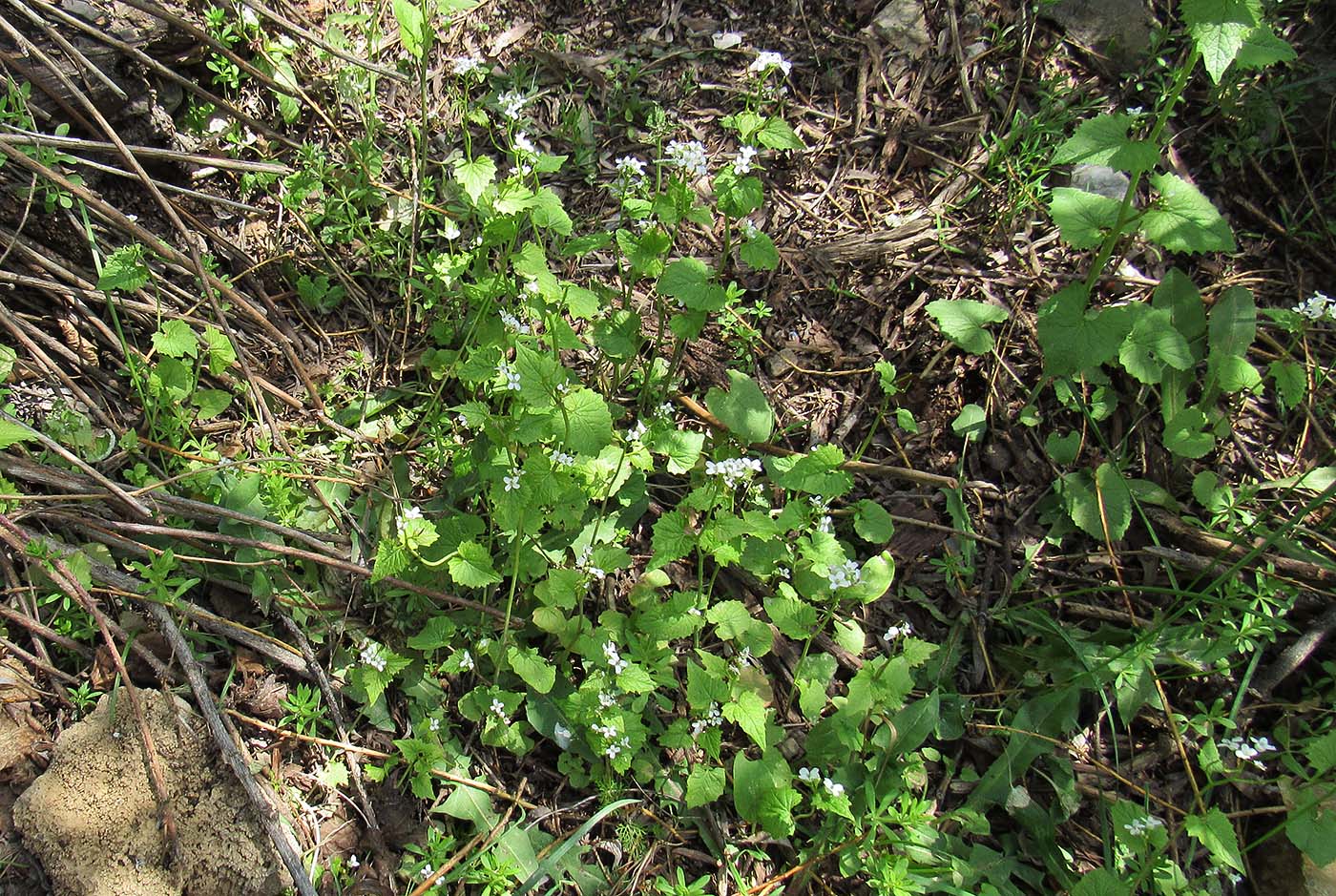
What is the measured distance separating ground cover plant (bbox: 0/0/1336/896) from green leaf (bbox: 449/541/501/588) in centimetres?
2

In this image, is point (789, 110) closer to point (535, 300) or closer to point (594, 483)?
point (535, 300)

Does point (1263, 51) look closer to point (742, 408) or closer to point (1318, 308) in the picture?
point (1318, 308)

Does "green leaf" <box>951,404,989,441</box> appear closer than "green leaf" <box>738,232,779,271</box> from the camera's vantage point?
No

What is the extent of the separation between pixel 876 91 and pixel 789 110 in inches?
13.9

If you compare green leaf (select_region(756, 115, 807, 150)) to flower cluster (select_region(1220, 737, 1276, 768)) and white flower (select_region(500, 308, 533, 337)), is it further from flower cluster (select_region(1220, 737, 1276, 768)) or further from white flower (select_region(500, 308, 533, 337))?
flower cluster (select_region(1220, 737, 1276, 768))

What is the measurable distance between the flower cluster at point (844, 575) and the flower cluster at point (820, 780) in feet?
1.63

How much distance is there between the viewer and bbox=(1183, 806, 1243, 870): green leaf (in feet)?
7.12

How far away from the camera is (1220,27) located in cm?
208

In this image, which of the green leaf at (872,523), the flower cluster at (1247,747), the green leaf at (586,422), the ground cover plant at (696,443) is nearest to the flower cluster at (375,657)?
the ground cover plant at (696,443)

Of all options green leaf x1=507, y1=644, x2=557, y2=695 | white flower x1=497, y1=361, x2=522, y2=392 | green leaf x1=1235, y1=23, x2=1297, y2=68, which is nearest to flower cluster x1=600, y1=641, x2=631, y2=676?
green leaf x1=507, y1=644, x2=557, y2=695

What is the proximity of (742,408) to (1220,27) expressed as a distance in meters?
1.58

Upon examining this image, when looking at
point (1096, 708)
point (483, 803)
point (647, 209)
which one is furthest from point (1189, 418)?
point (483, 803)

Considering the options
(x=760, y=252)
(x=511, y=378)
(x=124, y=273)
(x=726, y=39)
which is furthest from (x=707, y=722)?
(x=726, y=39)

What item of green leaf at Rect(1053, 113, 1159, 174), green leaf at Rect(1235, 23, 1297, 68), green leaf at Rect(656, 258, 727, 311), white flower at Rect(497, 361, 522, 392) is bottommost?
white flower at Rect(497, 361, 522, 392)
